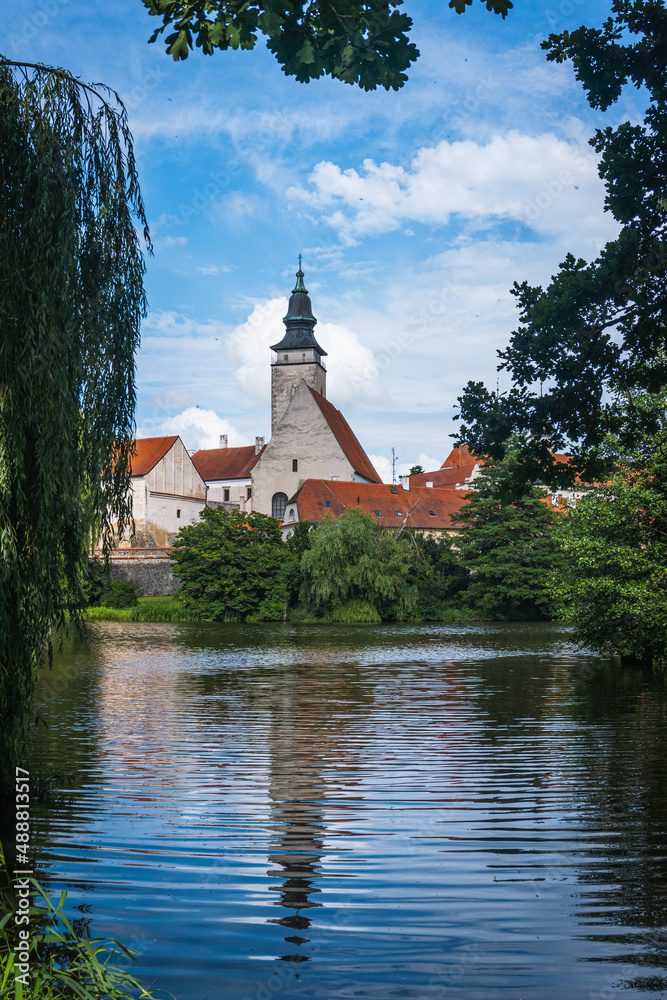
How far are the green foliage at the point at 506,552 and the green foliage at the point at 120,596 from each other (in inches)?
804

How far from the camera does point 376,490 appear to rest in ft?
216

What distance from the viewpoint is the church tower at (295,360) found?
248ft

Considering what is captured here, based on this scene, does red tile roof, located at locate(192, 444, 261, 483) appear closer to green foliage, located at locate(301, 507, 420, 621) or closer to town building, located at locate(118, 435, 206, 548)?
town building, located at locate(118, 435, 206, 548)

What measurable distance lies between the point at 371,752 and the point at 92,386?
5632mm

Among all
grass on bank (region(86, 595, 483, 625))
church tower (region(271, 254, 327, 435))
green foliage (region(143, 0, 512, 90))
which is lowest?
grass on bank (region(86, 595, 483, 625))

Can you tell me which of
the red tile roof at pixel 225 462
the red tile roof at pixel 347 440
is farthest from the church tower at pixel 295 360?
the red tile roof at pixel 225 462

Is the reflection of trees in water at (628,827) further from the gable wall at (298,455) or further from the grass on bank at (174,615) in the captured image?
the gable wall at (298,455)

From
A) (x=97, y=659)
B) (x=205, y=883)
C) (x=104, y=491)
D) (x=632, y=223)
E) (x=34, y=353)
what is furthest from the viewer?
(x=97, y=659)

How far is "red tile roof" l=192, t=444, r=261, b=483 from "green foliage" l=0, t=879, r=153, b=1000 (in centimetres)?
8127

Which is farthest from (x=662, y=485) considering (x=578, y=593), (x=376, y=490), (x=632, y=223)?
(x=376, y=490)

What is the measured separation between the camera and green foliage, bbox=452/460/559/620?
45.6 metres

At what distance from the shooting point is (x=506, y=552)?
46.5 metres

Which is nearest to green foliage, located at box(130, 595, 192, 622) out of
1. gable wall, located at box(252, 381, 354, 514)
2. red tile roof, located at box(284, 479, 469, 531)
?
red tile roof, located at box(284, 479, 469, 531)

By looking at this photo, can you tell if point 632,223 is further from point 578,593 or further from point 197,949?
point 578,593
